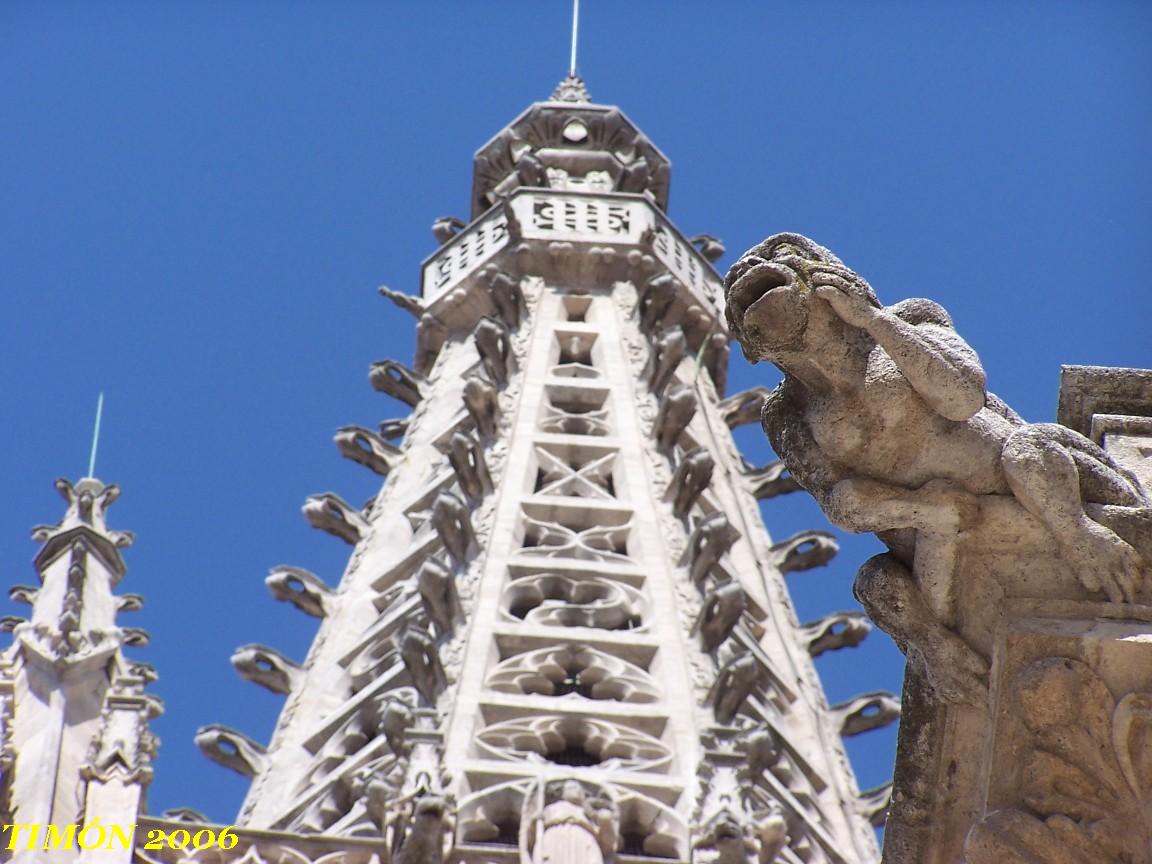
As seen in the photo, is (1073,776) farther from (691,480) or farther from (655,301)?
(655,301)

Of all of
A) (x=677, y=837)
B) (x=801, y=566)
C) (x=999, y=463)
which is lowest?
(x=999, y=463)

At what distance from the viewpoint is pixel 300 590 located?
29.8 meters

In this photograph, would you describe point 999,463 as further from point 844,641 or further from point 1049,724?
point 844,641

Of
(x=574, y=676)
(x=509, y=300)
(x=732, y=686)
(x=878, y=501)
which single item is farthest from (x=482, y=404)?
(x=878, y=501)

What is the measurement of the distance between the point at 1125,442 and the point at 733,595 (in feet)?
49.8

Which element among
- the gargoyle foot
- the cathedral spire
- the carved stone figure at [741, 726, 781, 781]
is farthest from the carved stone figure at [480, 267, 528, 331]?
the gargoyle foot

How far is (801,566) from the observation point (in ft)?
103

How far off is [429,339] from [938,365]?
31.0 meters

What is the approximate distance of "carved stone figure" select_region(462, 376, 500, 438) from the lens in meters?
29.9

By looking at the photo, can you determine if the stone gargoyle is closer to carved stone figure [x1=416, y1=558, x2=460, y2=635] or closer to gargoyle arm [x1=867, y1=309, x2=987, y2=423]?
gargoyle arm [x1=867, y1=309, x2=987, y2=423]

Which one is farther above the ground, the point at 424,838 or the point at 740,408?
the point at 740,408

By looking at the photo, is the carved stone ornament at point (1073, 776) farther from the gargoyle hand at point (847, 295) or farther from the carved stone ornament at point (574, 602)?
the carved stone ornament at point (574, 602)

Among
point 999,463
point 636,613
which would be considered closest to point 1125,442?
point 999,463

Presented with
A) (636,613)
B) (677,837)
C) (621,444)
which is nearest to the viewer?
(677,837)
